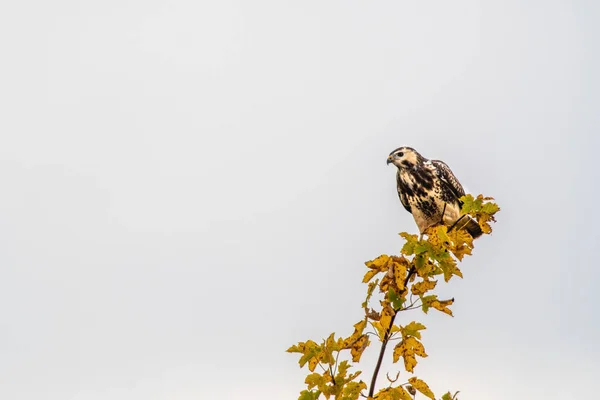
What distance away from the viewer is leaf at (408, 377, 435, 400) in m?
7.32

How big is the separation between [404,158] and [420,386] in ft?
30.4

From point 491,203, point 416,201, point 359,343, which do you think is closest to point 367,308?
point 359,343

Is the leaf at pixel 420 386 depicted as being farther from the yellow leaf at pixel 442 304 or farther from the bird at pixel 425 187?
the bird at pixel 425 187

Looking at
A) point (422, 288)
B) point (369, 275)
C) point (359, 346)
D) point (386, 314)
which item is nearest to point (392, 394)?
point (359, 346)

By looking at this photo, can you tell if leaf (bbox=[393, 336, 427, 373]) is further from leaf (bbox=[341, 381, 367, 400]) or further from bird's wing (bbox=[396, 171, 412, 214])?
bird's wing (bbox=[396, 171, 412, 214])

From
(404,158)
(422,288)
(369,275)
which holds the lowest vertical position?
(422,288)

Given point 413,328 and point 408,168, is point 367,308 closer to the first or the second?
point 413,328

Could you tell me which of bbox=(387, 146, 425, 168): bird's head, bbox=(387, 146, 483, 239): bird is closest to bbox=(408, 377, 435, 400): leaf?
bbox=(387, 146, 483, 239): bird

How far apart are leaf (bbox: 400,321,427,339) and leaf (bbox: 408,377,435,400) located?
52 centimetres

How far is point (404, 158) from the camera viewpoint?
53.5ft

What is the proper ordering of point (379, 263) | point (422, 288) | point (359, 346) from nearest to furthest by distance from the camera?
point (359, 346), point (422, 288), point (379, 263)

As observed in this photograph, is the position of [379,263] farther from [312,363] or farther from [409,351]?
[312,363]

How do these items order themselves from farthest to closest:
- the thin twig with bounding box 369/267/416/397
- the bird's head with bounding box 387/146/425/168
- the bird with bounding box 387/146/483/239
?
the bird's head with bounding box 387/146/425/168 < the bird with bounding box 387/146/483/239 < the thin twig with bounding box 369/267/416/397

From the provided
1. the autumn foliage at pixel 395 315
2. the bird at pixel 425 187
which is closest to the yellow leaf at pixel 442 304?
the autumn foliage at pixel 395 315
